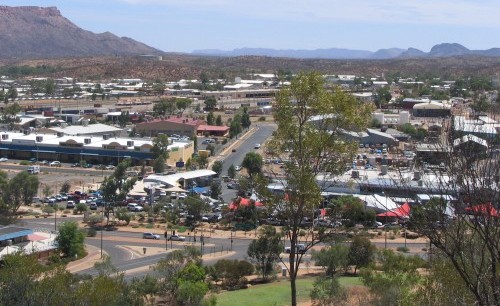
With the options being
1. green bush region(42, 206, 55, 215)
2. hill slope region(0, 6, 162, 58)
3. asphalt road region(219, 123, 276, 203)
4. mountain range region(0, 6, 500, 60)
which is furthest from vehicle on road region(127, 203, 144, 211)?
hill slope region(0, 6, 162, 58)

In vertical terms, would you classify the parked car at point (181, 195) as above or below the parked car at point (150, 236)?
above

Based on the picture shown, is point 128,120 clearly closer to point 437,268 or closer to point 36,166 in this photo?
point 36,166

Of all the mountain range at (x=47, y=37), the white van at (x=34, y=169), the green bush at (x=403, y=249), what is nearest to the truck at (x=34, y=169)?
the white van at (x=34, y=169)

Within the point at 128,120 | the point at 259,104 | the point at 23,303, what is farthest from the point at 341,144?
the point at 259,104

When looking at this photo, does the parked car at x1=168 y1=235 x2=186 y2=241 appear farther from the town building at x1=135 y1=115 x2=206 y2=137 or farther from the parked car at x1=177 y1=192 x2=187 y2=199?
the town building at x1=135 y1=115 x2=206 y2=137

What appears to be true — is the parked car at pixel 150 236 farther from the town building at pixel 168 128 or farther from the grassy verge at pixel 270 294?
the town building at pixel 168 128

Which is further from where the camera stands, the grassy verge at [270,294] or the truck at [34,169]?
the truck at [34,169]
